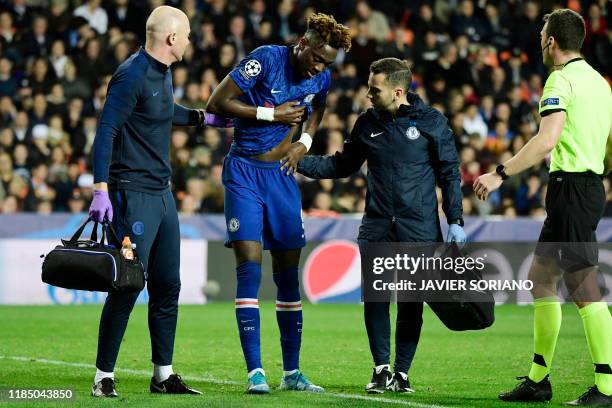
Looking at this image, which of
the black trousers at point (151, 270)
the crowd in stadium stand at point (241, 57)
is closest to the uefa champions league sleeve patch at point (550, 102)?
the black trousers at point (151, 270)

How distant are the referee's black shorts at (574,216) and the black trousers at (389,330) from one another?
1077 millimetres

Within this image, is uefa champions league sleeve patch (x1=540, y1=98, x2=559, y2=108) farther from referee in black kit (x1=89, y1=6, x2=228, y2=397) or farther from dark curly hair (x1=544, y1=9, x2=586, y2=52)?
referee in black kit (x1=89, y1=6, x2=228, y2=397)

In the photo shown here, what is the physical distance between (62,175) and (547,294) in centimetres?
1038

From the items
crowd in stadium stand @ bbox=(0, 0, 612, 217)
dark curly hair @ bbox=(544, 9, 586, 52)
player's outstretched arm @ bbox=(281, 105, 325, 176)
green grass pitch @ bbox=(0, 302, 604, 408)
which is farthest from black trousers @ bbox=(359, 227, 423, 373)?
crowd in stadium stand @ bbox=(0, 0, 612, 217)

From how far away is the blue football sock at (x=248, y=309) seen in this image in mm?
7160

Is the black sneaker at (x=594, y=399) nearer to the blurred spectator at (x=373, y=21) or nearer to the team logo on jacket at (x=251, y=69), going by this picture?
the team logo on jacket at (x=251, y=69)

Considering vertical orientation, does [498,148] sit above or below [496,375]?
above

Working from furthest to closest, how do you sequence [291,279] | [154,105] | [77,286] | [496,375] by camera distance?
[496,375] < [291,279] < [154,105] < [77,286]

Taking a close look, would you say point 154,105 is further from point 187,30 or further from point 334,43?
point 334,43

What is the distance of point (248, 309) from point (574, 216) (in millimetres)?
2135

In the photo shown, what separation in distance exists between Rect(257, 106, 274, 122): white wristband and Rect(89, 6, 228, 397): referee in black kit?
57 cm

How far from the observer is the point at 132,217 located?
6.91 metres

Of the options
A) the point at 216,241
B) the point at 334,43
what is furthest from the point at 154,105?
the point at 216,241

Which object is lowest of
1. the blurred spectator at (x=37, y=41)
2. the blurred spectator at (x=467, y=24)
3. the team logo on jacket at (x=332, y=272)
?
the team logo on jacket at (x=332, y=272)
